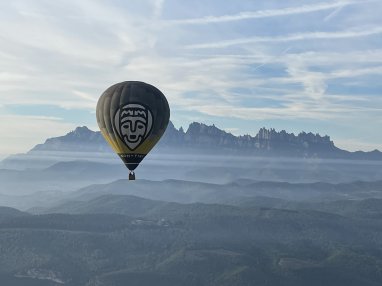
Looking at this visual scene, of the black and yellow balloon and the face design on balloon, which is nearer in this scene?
the face design on balloon

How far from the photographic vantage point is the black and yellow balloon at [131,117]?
504ft

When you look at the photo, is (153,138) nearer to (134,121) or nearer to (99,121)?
(134,121)

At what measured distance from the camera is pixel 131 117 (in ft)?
506

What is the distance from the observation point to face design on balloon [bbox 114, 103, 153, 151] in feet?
502

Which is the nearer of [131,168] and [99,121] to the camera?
[131,168]

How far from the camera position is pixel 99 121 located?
16325cm

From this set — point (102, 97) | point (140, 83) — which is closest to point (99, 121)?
point (102, 97)

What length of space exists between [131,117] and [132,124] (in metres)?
2.33

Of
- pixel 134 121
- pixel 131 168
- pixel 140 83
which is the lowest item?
pixel 131 168

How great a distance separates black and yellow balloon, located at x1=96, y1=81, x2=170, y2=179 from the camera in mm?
153625

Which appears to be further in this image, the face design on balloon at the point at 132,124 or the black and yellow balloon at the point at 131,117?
the black and yellow balloon at the point at 131,117

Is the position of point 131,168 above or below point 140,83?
below

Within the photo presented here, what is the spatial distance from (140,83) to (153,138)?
17484 mm

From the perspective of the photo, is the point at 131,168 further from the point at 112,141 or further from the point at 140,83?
the point at 140,83
